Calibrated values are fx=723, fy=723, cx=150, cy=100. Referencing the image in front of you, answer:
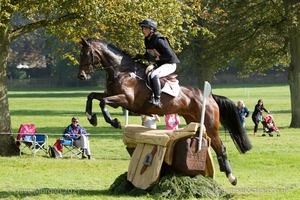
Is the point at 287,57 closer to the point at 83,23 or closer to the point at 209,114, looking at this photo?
the point at 83,23

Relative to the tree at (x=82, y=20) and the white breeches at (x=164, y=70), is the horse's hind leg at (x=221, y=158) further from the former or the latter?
the tree at (x=82, y=20)

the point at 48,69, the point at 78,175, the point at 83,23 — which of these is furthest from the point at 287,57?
the point at 48,69

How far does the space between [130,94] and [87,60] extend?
105 centimetres

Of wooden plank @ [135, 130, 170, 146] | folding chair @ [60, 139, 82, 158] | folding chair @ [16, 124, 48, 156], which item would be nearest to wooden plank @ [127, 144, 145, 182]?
wooden plank @ [135, 130, 170, 146]

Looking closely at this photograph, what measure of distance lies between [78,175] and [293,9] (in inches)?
771

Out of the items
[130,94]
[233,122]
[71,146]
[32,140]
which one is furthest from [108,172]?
[130,94]

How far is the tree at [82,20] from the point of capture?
20.5 meters

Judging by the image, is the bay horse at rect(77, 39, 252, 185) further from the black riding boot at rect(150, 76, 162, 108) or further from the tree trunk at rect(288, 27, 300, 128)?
the tree trunk at rect(288, 27, 300, 128)

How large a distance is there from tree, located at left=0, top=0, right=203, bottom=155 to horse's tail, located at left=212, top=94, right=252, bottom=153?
7058 millimetres

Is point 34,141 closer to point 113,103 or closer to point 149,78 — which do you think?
point 149,78

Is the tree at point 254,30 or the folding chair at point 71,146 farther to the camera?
the tree at point 254,30

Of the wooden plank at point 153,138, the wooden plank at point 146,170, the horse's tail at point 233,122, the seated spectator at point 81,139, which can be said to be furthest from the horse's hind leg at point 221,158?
the seated spectator at point 81,139

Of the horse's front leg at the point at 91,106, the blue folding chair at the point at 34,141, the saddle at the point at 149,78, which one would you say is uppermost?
the saddle at the point at 149,78

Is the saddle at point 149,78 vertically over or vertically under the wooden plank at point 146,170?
over
